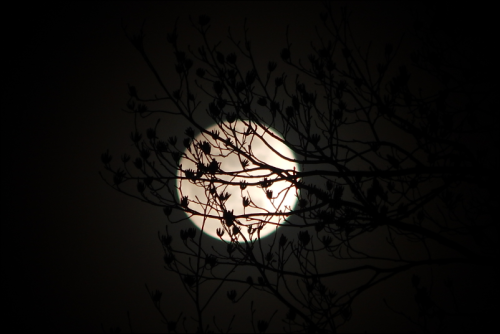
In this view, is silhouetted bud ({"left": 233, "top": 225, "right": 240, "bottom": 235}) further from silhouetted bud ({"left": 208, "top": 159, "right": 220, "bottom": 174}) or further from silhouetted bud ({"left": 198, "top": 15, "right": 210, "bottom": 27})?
silhouetted bud ({"left": 198, "top": 15, "right": 210, "bottom": 27})

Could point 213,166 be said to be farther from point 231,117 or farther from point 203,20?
point 203,20

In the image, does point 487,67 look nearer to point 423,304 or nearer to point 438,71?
point 438,71

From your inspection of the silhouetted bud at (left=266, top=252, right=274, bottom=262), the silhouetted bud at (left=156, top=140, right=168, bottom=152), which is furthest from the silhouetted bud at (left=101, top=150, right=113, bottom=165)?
the silhouetted bud at (left=266, top=252, right=274, bottom=262)

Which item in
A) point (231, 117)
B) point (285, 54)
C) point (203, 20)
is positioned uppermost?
point (203, 20)

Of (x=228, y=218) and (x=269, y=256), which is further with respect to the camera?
(x=269, y=256)

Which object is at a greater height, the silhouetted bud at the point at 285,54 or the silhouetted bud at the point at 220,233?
the silhouetted bud at the point at 285,54

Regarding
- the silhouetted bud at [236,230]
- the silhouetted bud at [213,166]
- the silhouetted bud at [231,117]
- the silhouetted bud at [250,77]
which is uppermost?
the silhouetted bud at [250,77]

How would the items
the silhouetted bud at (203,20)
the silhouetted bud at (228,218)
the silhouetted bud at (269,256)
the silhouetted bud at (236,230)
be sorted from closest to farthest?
1. the silhouetted bud at (228,218)
2. the silhouetted bud at (203,20)
3. the silhouetted bud at (236,230)
4. the silhouetted bud at (269,256)

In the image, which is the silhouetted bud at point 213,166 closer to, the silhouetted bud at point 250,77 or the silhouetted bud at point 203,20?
the silhouetted bud at point 250,77

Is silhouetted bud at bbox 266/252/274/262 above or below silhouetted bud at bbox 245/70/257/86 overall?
below

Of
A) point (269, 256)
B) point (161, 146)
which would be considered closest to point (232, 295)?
point (269, 256)

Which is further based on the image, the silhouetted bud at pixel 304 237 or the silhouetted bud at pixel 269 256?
the silhouetted bud at pixel 269 256

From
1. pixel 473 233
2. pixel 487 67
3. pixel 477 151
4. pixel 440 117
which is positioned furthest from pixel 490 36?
pixel 473 233

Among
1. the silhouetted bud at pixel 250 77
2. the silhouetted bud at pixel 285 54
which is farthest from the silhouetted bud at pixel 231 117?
the silhouetted bud at pixel 285 54
